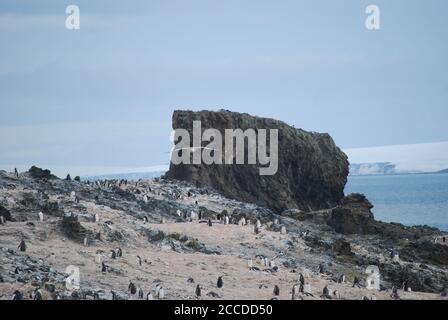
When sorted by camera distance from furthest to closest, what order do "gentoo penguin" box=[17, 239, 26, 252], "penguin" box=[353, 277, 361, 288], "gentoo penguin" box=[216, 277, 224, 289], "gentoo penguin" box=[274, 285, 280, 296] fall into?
"penguin" box=[353, 277, 361, 288], "gentoo penguin" box=[17, 239, 26, 252], "gentoo penguin" box=[216, 277, 224, 289], "gentoo penguin" box=[274, 285, 280, 296]

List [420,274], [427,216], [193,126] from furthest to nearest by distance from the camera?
[427,216] < [193,126] < [420,274]

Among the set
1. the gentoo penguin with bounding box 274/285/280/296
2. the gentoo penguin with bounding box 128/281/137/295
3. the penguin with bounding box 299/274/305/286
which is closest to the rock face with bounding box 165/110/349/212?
the penguin with bounding box 299/274/305/286

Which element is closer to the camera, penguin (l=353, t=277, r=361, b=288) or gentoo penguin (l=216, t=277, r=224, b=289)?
gentoo penguin (l=216, t=277, r=224, b=289)

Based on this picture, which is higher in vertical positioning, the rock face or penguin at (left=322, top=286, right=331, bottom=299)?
the rock face

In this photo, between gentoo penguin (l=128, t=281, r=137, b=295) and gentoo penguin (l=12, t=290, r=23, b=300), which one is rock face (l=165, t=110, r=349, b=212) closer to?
gentoo penguin (l=128, t=281, r=137, b=295)

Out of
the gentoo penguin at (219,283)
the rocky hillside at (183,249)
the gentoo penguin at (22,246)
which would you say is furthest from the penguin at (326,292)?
the gentoo penguin at (22,246)

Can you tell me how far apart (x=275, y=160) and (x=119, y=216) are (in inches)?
1131

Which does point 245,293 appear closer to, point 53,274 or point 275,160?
point 53,274

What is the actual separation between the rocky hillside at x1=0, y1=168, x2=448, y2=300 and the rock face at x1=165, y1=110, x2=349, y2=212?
23.3 ft

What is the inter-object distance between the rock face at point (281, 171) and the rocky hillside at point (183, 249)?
7106 mm

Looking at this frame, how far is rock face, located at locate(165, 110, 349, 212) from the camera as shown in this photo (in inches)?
2862

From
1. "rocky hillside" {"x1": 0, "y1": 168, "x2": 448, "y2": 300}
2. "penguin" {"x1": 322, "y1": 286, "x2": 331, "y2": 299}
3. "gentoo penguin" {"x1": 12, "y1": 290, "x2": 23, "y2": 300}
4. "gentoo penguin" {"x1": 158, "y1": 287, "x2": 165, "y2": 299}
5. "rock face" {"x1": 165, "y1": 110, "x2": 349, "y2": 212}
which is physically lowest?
"penguin" {"x1": 322, "y1": 286, "x2": 331, "y2": 299}

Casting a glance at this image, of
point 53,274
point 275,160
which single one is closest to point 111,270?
point 53,274
